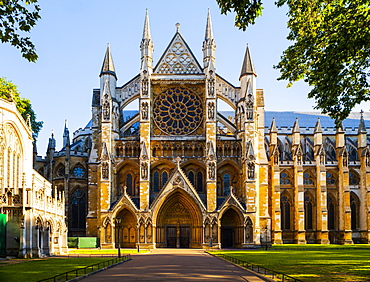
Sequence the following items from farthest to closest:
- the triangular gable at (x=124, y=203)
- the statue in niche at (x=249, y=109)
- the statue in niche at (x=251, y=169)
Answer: the statue in niche at (x=249, y=109), the statue in niche at (x=251, y=169), the triangular gable at (x=124, y=203)

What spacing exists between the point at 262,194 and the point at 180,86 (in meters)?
15.3

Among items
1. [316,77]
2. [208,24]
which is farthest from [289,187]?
[316,77]

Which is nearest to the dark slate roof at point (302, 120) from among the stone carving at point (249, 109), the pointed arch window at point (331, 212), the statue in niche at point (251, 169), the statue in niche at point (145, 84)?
the pointed arch window at point (331, 212)

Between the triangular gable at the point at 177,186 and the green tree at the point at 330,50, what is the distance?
29.3 meters

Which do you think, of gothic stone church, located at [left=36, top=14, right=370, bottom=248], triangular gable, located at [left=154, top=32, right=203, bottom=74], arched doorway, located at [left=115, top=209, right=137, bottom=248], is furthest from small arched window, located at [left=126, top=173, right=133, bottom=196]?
triangular gable, located at [left=154, top=32, right=203, bottom=74]

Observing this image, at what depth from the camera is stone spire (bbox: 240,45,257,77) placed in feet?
188

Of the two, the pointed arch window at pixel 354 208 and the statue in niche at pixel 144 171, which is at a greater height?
the statue in niche at pixel 144 171

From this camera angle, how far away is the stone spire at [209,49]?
5634cm

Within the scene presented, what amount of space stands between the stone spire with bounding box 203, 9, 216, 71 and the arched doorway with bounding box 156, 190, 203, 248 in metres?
14.8

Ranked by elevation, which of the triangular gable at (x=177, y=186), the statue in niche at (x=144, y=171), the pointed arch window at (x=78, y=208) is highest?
the statue in niche at (x=144, y=171)

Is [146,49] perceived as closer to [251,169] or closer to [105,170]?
[105,170]

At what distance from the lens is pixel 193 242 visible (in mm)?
54188

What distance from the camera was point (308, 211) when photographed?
69.7 m

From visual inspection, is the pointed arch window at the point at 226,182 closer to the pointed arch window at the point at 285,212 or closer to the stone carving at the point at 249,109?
the stone carving at the point at 249,109
